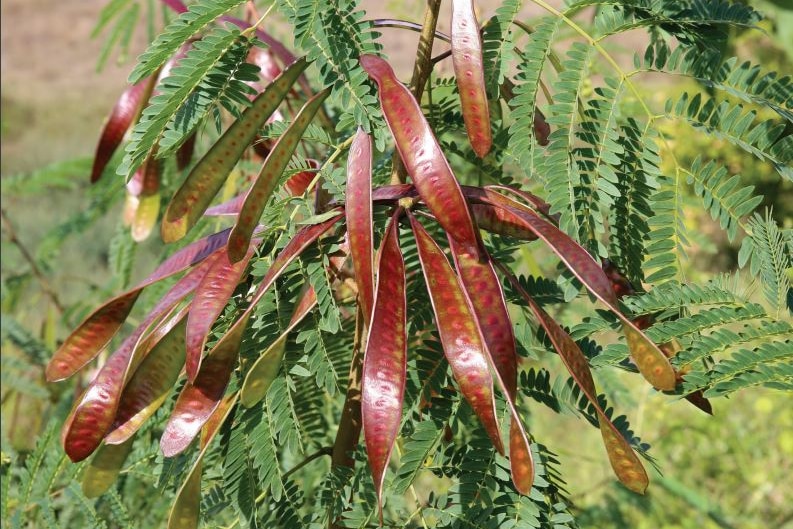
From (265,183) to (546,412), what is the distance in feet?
11.0

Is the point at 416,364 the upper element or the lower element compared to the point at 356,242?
lower

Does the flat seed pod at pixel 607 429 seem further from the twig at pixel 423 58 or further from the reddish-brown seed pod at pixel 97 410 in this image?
the reddish-brown seed pod at pixel 97 410

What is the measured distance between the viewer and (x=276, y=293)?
82 centimetres

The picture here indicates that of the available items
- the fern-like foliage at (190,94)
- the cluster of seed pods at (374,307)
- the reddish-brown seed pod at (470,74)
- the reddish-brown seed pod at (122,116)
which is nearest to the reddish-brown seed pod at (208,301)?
the cluster of seed pods at (374,307)

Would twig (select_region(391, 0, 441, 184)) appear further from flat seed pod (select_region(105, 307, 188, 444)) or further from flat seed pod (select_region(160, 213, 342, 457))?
flat seed pod (select_region(105, 307, 188, 444))

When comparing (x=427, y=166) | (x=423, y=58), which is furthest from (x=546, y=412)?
(x=427, y=166)

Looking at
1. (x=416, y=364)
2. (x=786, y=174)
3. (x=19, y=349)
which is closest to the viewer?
(x=786, y=174)

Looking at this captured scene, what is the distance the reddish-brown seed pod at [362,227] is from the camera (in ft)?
2.26

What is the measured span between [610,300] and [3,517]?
107 cm

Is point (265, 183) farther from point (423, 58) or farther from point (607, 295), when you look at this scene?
point (607, 295)

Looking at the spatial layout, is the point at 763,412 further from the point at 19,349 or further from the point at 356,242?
the point at 356,242

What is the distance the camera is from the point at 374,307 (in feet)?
2.21

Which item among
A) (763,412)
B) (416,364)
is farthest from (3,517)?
(763,412)

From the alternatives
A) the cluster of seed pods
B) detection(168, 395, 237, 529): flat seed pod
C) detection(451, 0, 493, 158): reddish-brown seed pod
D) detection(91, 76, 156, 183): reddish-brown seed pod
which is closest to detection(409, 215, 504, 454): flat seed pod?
the cluster of seed pods
